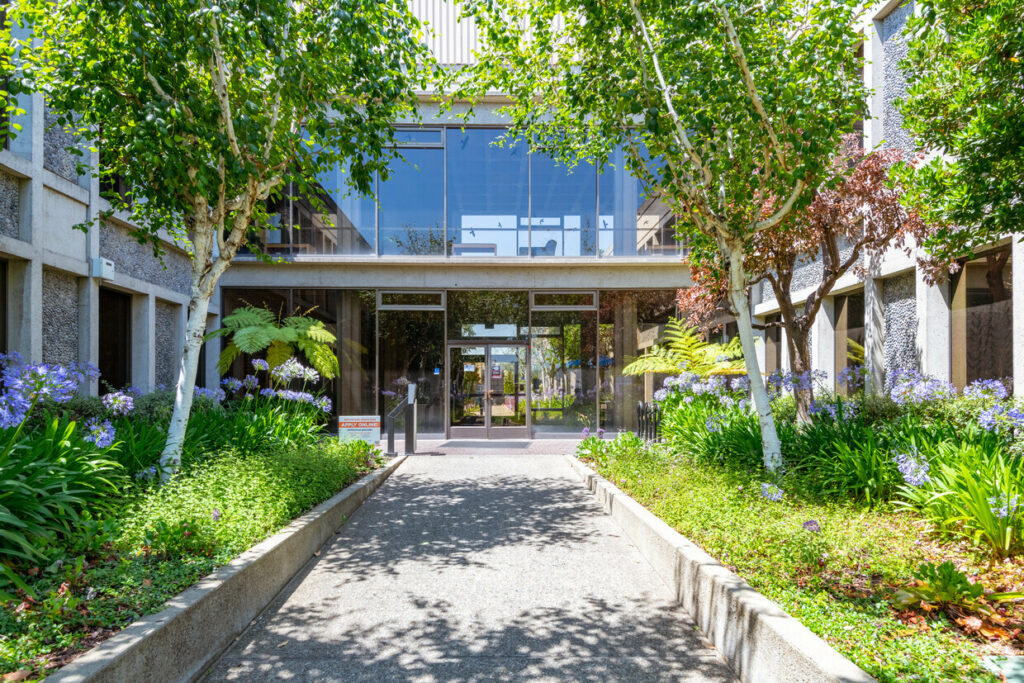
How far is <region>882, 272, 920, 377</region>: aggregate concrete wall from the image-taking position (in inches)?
405

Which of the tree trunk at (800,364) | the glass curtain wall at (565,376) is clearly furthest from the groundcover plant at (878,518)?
the glass curtain wall at (565,376)

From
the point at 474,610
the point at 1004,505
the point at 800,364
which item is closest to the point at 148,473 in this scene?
the point at 474,610

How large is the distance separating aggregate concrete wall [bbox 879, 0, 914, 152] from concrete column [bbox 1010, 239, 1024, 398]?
128 inches

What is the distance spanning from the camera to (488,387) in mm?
15117

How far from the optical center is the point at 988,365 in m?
8.85

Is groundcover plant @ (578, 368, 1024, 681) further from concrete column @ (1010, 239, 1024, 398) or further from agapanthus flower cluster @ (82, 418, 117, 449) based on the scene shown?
agapanthus flower cluster @ (82, 418, 117, 449)

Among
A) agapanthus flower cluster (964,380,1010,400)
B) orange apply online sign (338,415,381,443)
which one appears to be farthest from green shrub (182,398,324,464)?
agapanthus flower cluster (964,380,1010,400)

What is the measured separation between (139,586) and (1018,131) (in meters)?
6.94

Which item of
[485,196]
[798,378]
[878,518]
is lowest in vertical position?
[878,518]

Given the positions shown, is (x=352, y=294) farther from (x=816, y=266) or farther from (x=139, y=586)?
(x=139, y=586)

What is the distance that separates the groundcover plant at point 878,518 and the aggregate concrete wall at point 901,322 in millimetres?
2203

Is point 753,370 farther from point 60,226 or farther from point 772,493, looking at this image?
point 60,226

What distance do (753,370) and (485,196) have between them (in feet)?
33.2

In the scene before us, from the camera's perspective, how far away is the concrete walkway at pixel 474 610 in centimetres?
351
